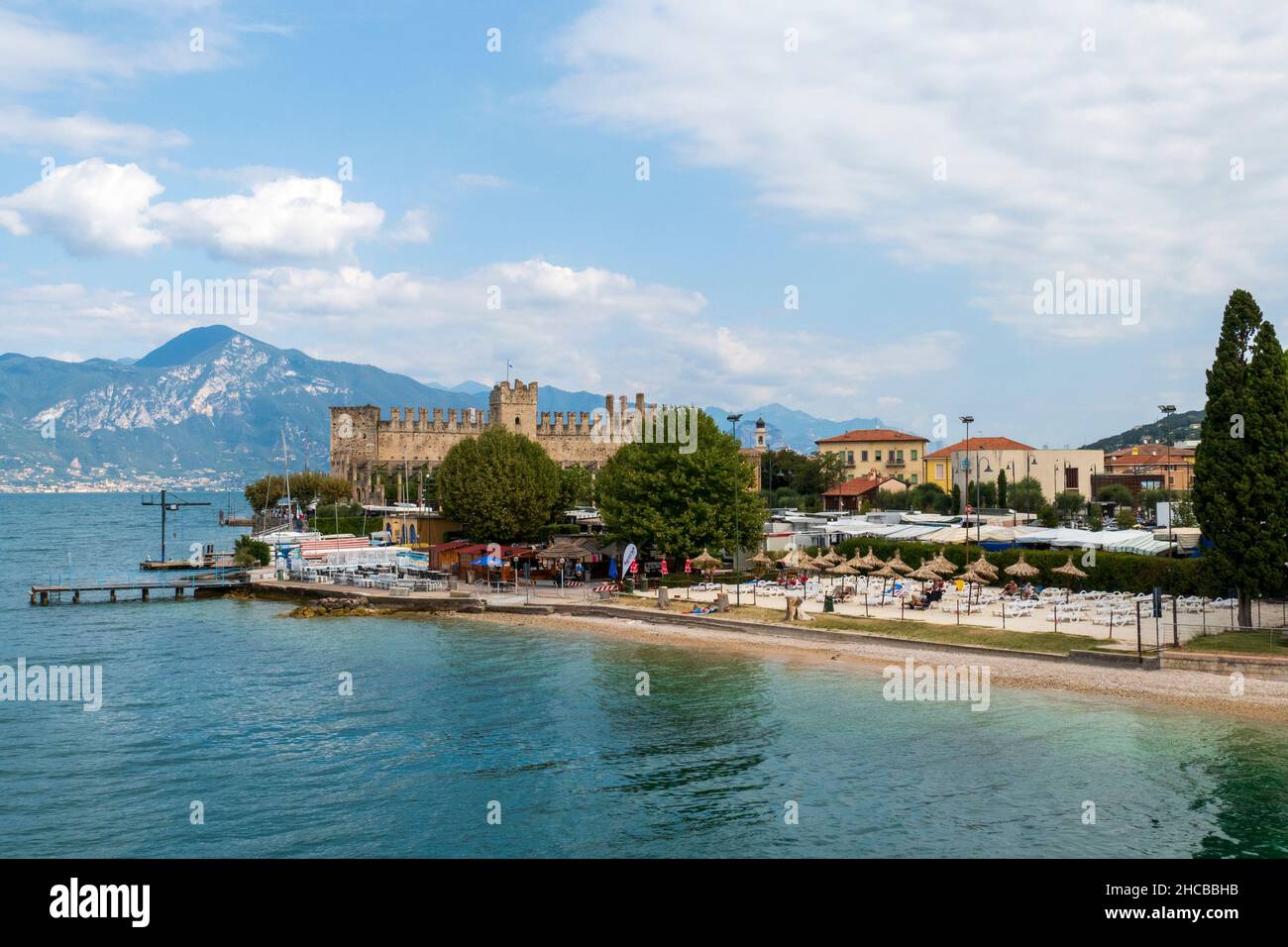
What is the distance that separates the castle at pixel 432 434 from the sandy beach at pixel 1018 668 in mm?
56897

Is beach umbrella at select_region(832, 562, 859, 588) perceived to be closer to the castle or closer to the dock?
the dock

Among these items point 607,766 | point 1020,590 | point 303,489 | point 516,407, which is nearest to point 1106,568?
point 1020,590

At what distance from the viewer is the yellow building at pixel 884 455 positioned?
9634cm

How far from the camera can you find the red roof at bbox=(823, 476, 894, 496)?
8038 centimetres

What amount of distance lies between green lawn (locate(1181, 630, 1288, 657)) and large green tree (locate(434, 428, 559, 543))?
3572cm

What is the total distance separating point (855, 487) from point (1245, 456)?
53.5m

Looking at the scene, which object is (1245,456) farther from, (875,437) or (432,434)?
(432,434)

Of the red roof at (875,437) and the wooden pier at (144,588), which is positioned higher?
the red roof at (875,437)

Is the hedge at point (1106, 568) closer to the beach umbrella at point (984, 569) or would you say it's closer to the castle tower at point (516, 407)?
the beach umbrella at point (984, 569)

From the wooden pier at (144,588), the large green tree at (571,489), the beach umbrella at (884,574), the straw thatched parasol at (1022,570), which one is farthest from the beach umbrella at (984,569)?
the wooden pier at (144,588)

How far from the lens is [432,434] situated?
9594 cm
